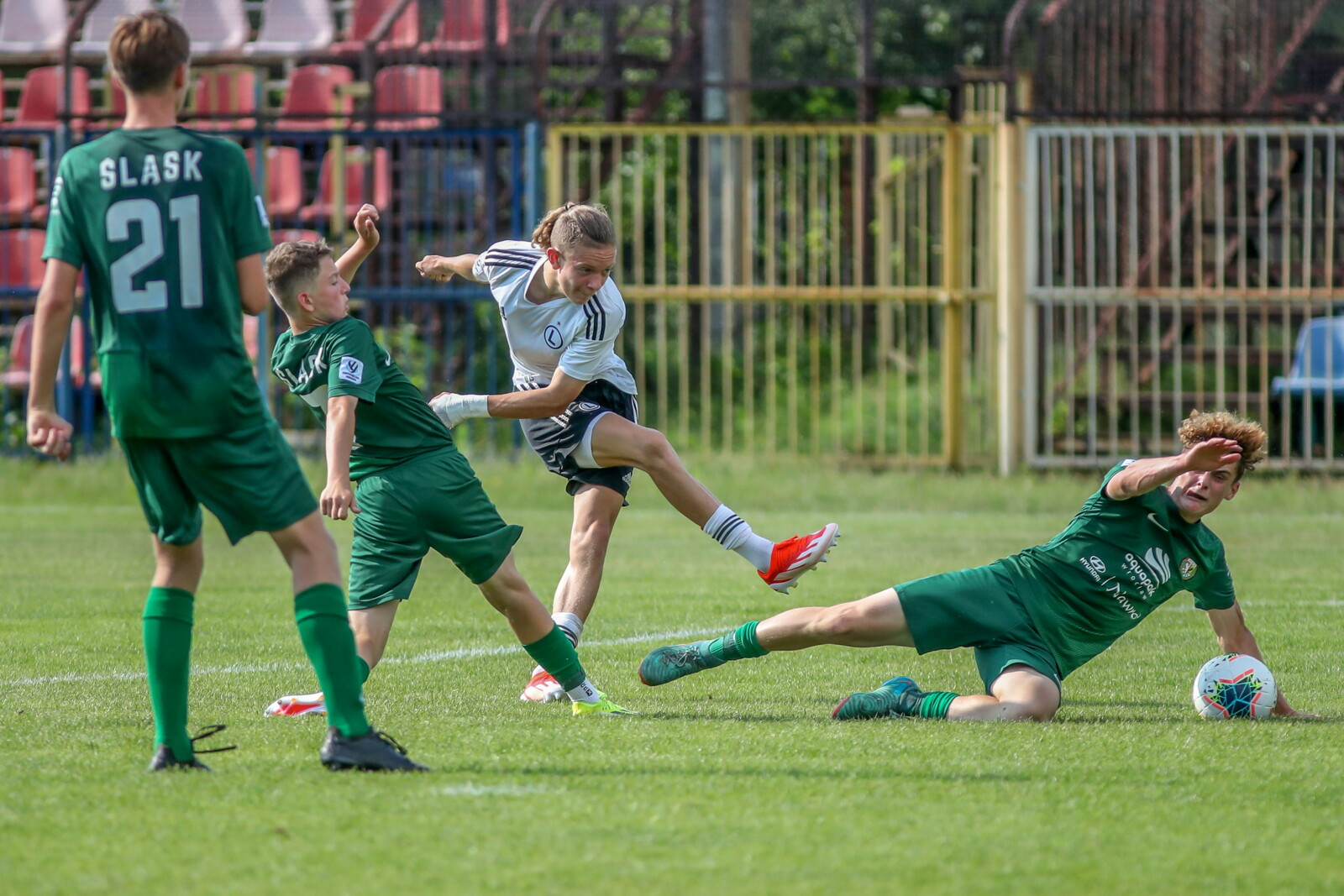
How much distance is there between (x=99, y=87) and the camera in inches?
762

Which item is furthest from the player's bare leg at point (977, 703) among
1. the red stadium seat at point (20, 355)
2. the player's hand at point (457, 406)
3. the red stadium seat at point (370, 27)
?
the red stadium seat at point (370, 27)

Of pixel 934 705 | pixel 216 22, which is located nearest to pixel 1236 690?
pixel 934 705

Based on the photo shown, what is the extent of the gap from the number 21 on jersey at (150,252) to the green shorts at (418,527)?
3.89ft

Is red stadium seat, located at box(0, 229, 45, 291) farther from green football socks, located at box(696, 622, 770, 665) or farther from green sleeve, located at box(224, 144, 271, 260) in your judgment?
green sleeve, located at box(224, 144, 271, 260)

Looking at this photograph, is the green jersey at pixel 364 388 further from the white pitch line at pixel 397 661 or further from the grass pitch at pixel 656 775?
the white pitch line at pixel 397 661

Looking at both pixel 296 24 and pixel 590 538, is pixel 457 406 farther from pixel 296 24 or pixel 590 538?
pixel 296 24

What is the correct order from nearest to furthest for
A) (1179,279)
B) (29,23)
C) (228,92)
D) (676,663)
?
(676,663)
(1179,279)
(228,92)
(29,23)

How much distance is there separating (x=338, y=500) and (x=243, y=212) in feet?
2.59

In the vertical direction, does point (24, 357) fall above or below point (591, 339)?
below

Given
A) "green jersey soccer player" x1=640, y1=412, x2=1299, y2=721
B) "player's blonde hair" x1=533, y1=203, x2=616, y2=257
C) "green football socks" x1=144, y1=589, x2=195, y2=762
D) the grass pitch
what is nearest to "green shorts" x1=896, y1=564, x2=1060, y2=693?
"green jersey soccer player" x1=640, y1=412, x2=1299, y2=721

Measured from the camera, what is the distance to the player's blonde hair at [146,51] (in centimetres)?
390

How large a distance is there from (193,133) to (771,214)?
11.4 metres

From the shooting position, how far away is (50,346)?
3938mm

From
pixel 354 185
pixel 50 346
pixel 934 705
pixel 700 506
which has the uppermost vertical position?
pixel 354 185
